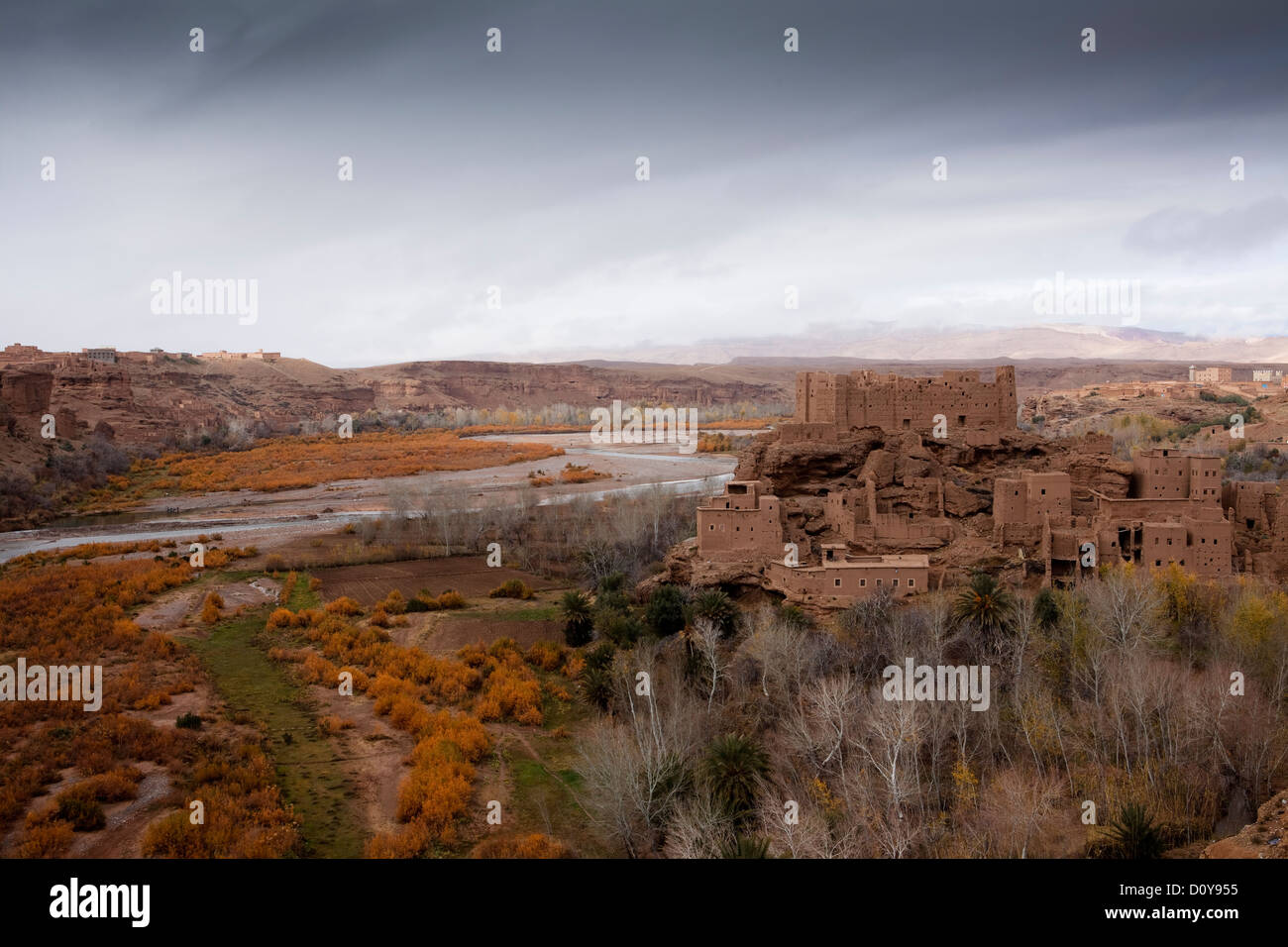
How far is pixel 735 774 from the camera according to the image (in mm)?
16219

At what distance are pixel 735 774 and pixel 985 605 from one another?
9.39m

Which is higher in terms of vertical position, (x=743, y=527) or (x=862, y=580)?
(x=743, y=527)

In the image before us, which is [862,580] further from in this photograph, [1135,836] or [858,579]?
[1135,836]

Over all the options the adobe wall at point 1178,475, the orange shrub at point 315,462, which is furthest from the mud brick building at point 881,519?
the orange shrub at point 315,462

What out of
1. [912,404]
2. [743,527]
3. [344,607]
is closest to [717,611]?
[743,527]

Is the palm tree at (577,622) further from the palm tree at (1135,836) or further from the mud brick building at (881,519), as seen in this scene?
the palm tree at (1135,836)

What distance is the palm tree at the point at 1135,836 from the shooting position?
42.6ft

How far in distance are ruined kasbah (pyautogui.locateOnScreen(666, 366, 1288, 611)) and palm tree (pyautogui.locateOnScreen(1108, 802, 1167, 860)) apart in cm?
1009

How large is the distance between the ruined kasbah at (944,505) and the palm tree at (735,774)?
26.6 feet

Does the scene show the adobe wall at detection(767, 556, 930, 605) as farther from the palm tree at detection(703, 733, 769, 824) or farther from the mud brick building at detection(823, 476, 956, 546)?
the palm tree at detection(703, 733, 769, 824)

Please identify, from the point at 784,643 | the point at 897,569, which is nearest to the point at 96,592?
the point at 784,643

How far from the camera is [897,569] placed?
2353 centimetres

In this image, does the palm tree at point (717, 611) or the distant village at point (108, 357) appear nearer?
the palm tree at point (717, 611)

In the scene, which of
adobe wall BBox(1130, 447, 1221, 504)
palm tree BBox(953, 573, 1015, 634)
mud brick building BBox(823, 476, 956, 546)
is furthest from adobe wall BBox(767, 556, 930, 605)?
adobe wall BBox(1130, 447, 1221, 504)
